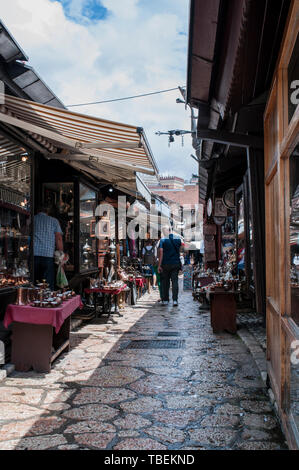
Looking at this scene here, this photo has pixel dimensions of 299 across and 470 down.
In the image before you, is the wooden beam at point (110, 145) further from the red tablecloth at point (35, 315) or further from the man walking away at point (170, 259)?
Answer: the man walking away at point (170, 259)

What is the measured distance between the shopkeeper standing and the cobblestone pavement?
1.66 meters

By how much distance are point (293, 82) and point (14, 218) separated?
512 centimetres

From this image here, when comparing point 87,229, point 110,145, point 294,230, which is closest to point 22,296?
point 110,145

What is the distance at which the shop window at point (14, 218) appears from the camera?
6.54 meters

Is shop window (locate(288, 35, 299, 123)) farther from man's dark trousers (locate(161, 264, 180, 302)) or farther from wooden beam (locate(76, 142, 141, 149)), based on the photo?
man's dark trousers (locate(161, 264, 180, 302))

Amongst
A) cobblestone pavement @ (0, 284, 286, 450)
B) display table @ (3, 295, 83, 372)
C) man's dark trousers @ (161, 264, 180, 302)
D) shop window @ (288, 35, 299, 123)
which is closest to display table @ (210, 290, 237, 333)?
cobblestone pavement @ (0, 284, 286, 450)

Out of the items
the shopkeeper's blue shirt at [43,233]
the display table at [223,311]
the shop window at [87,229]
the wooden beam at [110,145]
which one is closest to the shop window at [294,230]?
the wooden beam at [110,145]

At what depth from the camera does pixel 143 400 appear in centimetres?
439

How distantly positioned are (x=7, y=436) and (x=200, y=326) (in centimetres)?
548

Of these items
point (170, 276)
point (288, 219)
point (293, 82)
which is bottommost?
point (170, 276)

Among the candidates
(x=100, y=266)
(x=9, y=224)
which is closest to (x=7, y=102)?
(x=9, y=224)

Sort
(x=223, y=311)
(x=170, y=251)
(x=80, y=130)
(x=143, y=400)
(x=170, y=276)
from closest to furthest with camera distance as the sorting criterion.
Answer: (x=143, y=400), (x=80, y=130), (x=223, y=311), (x=170, y=251), (x=170, y=276)

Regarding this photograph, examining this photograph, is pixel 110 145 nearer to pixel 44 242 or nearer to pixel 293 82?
pixel 44 242

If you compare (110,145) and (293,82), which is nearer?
(293,82)
